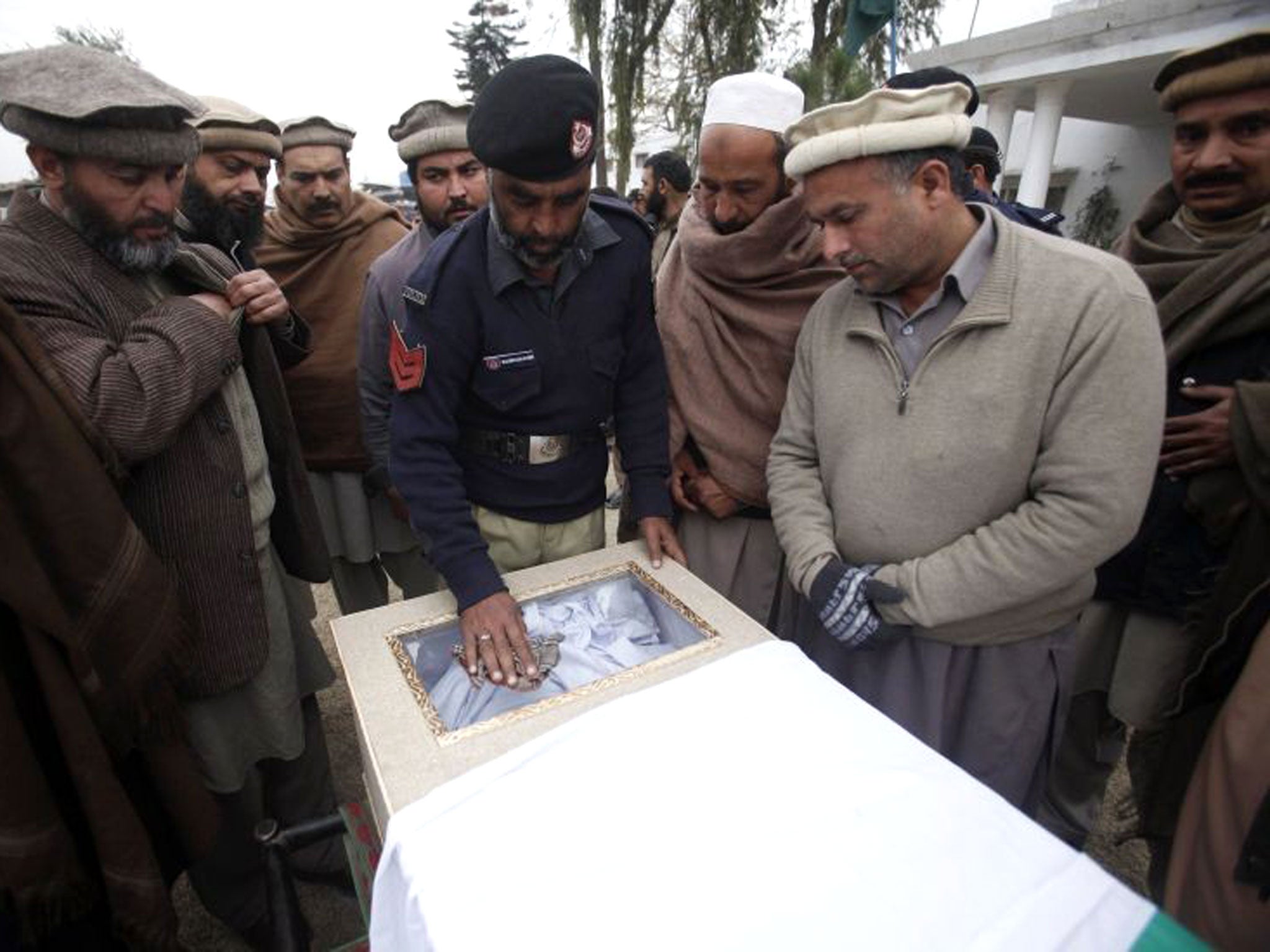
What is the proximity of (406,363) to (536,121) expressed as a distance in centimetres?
58

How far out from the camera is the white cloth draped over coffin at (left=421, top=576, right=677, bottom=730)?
1.14 m

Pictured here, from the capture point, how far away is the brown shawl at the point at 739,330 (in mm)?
1801

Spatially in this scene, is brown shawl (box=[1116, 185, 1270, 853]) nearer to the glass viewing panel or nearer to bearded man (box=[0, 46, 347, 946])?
the glass viewing panel

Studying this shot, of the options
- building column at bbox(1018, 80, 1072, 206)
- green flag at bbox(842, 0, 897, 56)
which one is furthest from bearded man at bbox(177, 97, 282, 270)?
building column at bbox(1018, 80, 1072, 206)

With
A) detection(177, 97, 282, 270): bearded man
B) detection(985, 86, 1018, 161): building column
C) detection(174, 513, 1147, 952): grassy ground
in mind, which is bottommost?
detection(174, 513, 1147, 952): grassy ground

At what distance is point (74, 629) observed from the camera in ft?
4.01

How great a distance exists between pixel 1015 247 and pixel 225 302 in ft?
5.87

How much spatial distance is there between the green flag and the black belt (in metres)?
7.56

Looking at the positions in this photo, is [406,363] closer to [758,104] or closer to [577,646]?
[577,646]

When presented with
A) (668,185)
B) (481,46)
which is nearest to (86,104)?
(668,185)

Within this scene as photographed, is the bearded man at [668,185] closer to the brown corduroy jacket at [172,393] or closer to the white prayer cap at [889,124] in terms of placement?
the white prayer cap at [889,124]

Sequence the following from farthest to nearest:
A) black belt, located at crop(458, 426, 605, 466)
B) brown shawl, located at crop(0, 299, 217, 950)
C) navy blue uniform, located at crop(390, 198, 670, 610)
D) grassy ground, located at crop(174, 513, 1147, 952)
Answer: grassy ground, located at crop(174, 513, 1147, 952) → black belt, located at crop(458, 426, 605, 466) → navy blue uniform, located at crop(390, 198, 670, 610) → brown shawl, located at crop(0, 299, 217, 950)

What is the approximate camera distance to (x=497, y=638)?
1.25 metres

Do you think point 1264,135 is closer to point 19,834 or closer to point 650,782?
point 650,782
